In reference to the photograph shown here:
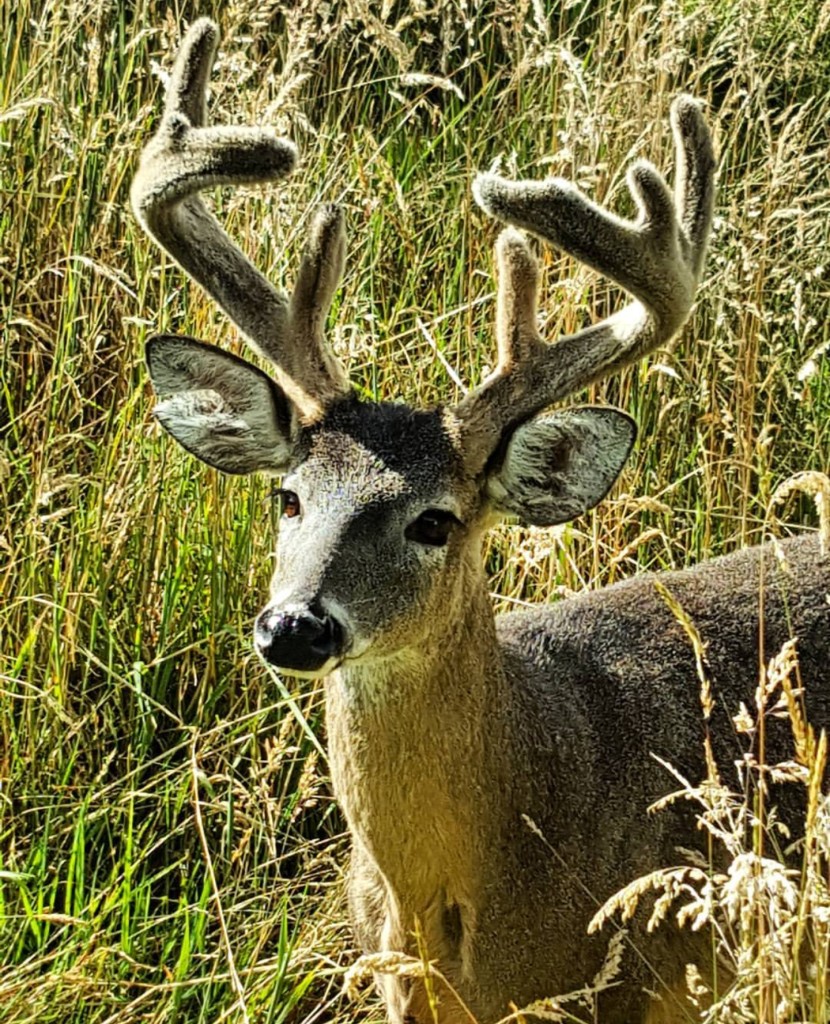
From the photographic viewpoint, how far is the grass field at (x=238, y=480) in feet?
13.5

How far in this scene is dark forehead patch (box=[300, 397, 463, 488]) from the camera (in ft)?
11.7

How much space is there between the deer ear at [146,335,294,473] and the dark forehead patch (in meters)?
0.11

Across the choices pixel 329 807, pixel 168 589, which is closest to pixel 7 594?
pixel 168 589

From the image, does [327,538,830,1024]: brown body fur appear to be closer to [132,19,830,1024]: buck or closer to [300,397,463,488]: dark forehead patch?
[132,19,830,1024]: buck

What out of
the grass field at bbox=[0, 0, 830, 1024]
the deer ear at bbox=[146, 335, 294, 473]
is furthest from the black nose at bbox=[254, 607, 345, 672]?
the grass field at bbox=[0, 0, 830, 1024]

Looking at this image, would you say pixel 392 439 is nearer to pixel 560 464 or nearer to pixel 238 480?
pixel 560 464

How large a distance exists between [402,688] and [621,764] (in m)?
0.60

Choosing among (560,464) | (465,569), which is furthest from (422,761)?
(560,464)

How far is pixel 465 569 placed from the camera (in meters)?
3.64

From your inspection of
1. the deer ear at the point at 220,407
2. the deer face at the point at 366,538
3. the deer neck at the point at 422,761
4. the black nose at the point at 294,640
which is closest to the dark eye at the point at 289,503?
the deer face at the point at 366,538

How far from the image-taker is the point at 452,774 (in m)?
3.58

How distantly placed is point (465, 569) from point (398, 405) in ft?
1.17

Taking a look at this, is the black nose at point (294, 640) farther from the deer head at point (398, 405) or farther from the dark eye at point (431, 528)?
the dark eye at point (431, 528)

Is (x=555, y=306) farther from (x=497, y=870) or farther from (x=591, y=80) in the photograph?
(x=497, y=870)
